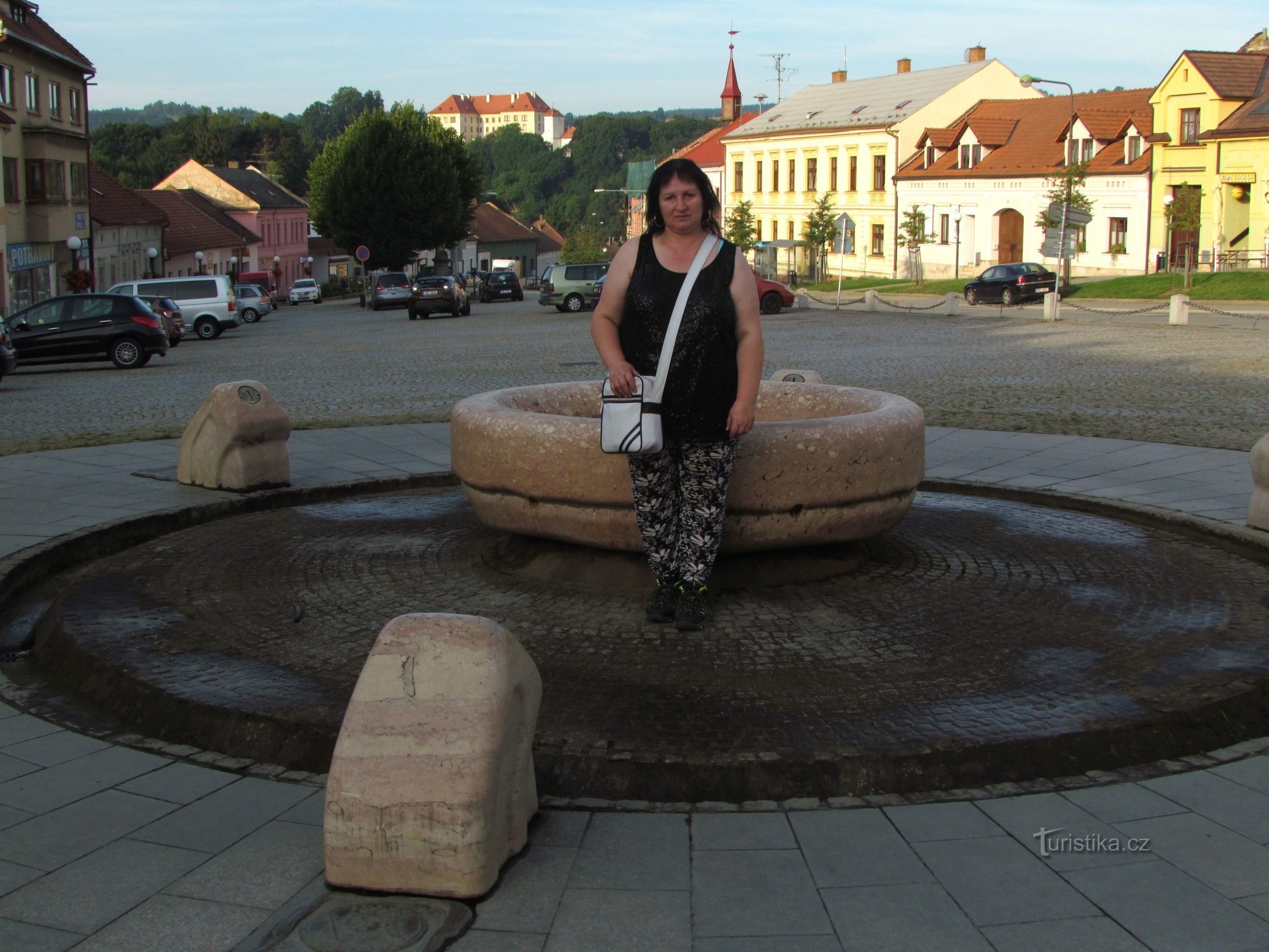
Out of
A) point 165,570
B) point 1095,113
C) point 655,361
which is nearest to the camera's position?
point 655,361

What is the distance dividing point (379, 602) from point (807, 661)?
2170 millimetres

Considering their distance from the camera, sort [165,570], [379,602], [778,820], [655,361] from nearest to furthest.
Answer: [778,820] → [655,361] → [379,602] → [165,570]

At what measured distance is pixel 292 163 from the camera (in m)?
134

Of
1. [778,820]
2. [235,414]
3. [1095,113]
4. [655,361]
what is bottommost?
[778,820]

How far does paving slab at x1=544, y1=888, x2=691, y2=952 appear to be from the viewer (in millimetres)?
3355

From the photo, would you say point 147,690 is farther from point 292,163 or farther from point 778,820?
point 292,163

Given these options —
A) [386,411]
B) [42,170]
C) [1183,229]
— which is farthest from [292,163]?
[386,411]

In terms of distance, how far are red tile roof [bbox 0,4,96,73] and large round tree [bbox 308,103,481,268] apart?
53.6ft

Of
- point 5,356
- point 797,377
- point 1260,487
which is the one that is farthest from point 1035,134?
point 1260,487

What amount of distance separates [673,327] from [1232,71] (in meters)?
55.4

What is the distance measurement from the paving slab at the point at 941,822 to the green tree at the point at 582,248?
4146 inches

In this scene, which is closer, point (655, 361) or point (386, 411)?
point (655, 361)

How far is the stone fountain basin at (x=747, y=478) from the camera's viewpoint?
20.6 ft

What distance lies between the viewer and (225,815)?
13.7ft
